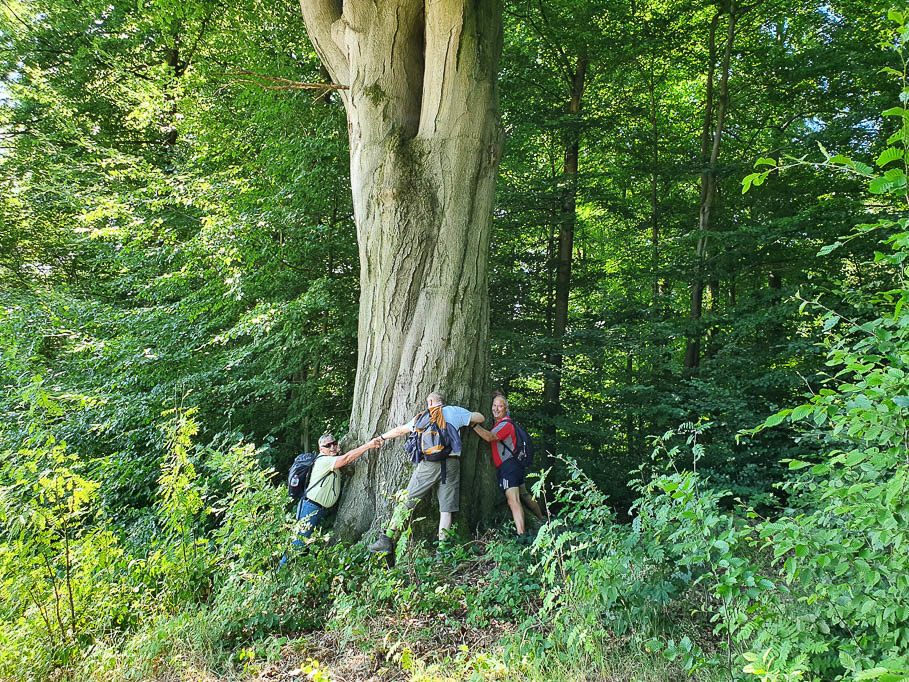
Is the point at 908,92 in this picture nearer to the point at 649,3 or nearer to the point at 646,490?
the point at 646,490

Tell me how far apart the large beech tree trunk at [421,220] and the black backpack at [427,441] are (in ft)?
0.82

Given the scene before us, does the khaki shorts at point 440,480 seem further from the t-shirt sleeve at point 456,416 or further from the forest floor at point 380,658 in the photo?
the forest floor at point 380,658

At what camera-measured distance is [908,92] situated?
2.11 m

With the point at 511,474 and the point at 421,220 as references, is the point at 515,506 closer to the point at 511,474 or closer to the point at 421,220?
the point at 511,474

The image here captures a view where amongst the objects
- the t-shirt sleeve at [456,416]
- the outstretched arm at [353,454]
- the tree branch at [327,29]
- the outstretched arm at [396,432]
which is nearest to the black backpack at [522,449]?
the t-shirt sleeve at [456,416]

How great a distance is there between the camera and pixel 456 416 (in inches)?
221

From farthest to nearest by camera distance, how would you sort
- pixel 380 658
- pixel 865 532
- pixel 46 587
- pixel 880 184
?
pixel 46 587, pixel 380 658, pixel 865 532, pixel 880 184

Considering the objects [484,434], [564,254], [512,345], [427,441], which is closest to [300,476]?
[427,441]

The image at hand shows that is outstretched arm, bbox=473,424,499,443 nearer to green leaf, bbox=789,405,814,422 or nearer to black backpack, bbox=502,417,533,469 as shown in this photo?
black backpack, bbox=502,417,533,469

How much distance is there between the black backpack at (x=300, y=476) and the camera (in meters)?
5.98

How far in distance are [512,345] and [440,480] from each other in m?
4.66

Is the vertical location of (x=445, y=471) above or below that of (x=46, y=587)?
above

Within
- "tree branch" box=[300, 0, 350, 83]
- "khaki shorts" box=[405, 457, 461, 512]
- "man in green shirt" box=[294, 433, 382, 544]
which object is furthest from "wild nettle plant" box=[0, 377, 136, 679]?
"tree branch" box=[300, 0, 350, 83]

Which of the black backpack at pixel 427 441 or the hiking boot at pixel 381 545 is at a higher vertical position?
the black backpack at pixel 427 441
